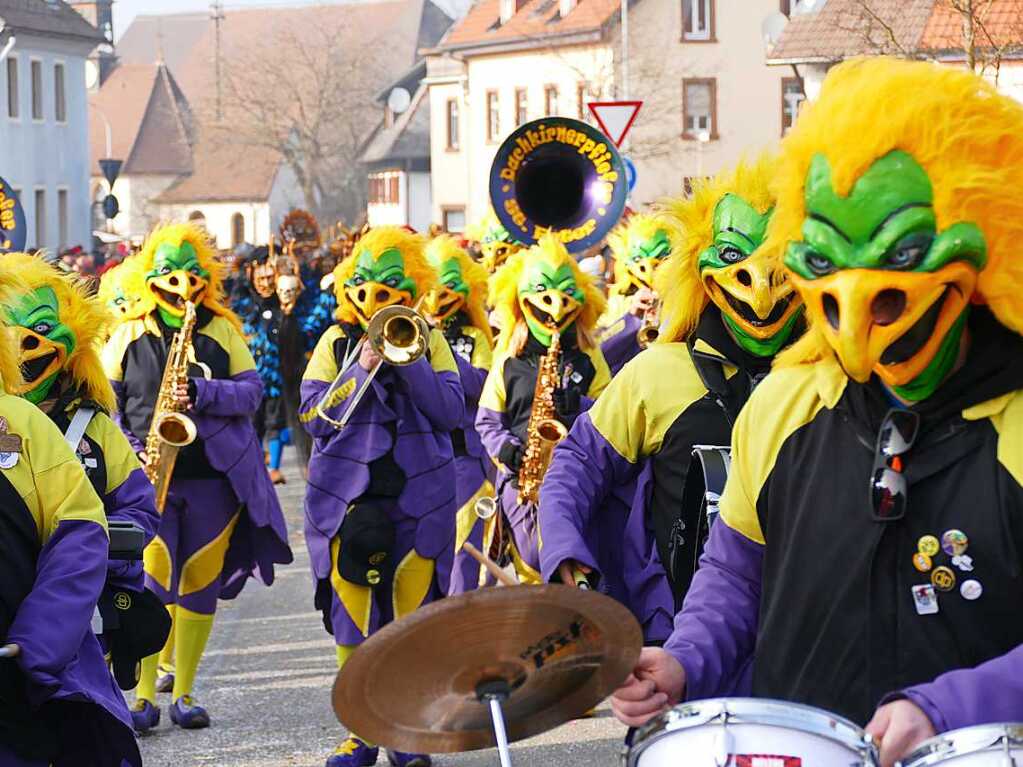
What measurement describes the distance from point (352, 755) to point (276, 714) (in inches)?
43.8

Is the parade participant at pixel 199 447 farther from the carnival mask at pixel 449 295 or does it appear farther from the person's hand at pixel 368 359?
the carnival mask at pixel 449 295

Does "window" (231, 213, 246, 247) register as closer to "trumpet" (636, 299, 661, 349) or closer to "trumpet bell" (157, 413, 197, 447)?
"trumpet" (636, 299, 661, 349)

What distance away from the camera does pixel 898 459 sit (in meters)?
3.59

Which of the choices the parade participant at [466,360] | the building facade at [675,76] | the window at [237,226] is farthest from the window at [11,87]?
the parade participant at [466,360]

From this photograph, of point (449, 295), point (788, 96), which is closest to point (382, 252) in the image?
point (449, 295)

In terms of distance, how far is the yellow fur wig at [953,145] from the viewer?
349cm

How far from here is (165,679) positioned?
32.3 feet

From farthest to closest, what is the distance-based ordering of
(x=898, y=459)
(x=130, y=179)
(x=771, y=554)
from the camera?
(x=130, y=179) → (x=771, y=554) → (x=898, y=459)

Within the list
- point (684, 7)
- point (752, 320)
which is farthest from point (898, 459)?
point (684, 7)

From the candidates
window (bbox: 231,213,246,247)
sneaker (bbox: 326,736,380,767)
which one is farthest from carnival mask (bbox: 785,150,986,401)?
window (bbox: 231,213,246,247)

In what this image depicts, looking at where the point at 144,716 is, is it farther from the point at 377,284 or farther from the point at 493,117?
the point at 493,117

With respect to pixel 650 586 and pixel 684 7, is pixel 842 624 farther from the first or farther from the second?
pixel 684 7

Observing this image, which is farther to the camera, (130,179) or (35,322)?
(130,179)

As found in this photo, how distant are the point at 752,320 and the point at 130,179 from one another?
9075cm
